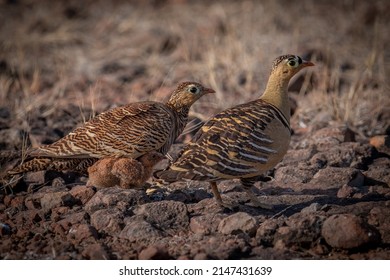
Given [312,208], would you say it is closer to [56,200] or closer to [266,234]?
[266,234]

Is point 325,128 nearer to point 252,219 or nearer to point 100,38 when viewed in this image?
point 252,219

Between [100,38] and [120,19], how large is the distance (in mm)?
1210

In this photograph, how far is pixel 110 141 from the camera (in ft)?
18.9

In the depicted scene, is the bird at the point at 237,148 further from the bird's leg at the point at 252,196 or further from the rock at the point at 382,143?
the rock at the point at 382,143

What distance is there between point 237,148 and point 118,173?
3.82ft

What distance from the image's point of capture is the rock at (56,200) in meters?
5.54

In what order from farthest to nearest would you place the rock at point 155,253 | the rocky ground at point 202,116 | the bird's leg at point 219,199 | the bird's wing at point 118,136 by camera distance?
the bird's wing at point 118,136 → the bird's leg at point 219,199 → the rocky ground at point 202,116 → the rock at point 155,253

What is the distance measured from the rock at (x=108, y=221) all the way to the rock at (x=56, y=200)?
435 mm

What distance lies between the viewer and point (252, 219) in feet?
16.0

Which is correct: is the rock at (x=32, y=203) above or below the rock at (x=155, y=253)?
below

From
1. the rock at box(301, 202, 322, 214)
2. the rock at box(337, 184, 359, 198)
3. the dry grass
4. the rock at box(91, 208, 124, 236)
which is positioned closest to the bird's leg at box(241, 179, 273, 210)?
the rock at box(301, 202, 322, 214)

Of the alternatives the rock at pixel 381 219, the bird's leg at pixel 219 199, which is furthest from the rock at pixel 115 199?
the rock at pixel 381 219

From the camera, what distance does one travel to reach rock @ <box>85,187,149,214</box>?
538 centimetres

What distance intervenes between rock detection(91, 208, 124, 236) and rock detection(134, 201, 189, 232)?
176 millimetres
